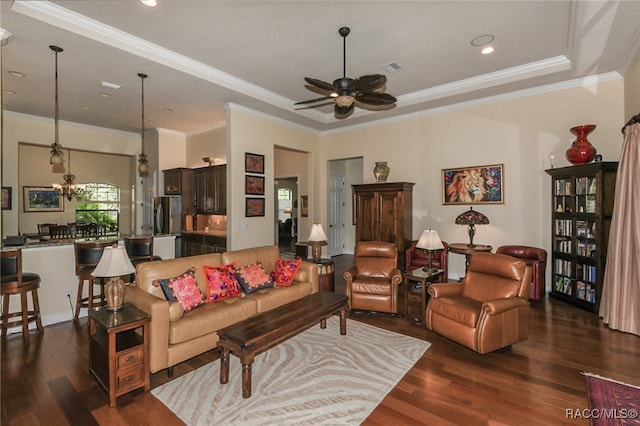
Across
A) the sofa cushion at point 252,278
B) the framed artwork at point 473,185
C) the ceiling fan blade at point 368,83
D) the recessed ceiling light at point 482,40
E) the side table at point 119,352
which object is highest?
the recessed ceiling light at point 482,40

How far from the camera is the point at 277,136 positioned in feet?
22.1

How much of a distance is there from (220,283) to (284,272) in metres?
0.93

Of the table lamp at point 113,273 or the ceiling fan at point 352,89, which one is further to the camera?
the ceiling fan at point 352,89

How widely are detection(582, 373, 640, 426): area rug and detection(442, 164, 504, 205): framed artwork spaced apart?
3.50 meters

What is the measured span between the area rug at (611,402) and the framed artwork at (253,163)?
5525 millimetres

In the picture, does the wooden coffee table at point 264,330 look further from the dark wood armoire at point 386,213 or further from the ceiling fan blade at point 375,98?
the dark wood armoire at point 386,213

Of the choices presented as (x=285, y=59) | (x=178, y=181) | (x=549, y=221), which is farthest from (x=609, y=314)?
(x=178, y=181)

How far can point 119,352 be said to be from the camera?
249cm

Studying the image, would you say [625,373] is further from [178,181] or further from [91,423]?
[178,181]

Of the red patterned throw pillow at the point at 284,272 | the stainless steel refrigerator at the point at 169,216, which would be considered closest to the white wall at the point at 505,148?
the red patterned throw pillow at the point at 284,272

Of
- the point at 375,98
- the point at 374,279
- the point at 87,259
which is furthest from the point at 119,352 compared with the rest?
the point at 375,98

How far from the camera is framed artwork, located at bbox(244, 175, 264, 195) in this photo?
6066 millimetres

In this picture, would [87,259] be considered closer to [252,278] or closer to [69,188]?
[252,278]

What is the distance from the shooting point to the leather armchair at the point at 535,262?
15.5 ft
